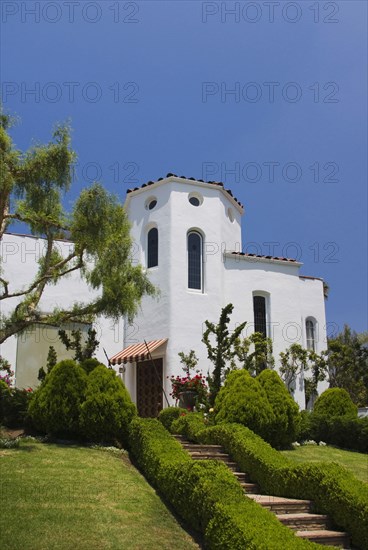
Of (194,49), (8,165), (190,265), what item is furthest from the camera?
(190,265)

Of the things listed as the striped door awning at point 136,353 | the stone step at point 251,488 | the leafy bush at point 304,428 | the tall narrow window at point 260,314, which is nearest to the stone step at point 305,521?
the stone step at point 251,488

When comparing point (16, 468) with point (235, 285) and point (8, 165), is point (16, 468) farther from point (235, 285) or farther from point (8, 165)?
point (235, 285)

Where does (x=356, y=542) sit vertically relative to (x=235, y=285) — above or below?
below

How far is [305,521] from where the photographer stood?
11414 millimetres

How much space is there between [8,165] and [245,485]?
33.3 ft

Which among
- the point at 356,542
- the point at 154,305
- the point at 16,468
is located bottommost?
the point at 356,542

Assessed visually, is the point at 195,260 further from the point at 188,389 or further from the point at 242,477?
the point at 242,477

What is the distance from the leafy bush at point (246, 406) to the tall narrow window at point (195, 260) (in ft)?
27.4

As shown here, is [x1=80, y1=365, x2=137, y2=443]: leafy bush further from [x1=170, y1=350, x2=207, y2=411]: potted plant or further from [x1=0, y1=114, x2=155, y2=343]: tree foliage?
[x1=170, y1=350, x2=207, y2=411]: potted plant

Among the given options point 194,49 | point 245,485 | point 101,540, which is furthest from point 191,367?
point 101,540

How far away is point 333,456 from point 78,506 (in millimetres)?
10339

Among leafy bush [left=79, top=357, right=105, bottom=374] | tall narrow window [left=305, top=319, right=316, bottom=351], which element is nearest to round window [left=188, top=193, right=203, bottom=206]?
tall narrow window [left=305, top=319, right=316, bottom=351]

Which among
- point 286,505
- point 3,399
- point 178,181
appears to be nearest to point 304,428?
point 286,505

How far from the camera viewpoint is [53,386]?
1638 centimetres
